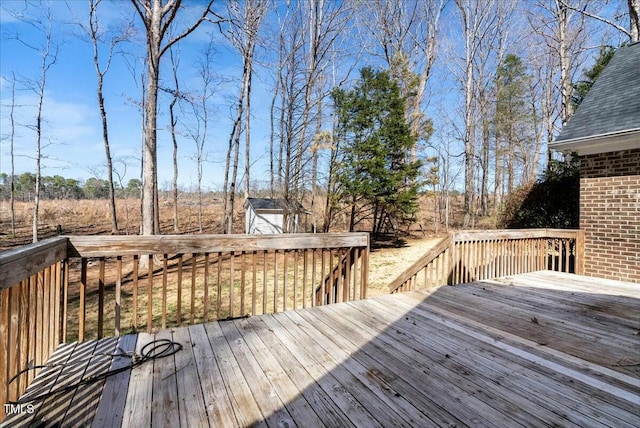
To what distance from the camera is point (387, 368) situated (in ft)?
6.64

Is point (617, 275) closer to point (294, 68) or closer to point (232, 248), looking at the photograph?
point (232, 248)

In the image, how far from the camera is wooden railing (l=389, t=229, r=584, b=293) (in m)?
4.32

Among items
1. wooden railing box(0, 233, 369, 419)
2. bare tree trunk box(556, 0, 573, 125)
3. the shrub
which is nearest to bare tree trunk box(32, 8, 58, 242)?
wooden railing box(0, 233, 369, 419)

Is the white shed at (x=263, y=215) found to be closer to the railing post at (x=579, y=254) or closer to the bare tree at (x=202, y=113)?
the bare tree at (x=202, y=113)

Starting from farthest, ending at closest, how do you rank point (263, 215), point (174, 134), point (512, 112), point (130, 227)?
point (130, 227) < point (512, 112) < point (174, 134) < point (263, 215)

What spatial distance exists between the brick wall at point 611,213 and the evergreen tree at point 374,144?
6.13 m

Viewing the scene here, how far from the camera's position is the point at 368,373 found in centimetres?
196

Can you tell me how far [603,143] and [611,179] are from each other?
63cm

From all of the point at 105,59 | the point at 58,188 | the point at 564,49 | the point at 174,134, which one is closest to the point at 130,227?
the point at 174,134

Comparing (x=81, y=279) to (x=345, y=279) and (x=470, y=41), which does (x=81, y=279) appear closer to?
(x=345, y=279)

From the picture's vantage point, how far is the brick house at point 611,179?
482 centimetres

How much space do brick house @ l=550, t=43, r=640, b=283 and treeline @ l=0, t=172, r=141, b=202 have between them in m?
35.6

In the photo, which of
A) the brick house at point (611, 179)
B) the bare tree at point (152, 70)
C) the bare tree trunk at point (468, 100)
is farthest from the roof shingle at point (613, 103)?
the bare tree at point (152, 70)

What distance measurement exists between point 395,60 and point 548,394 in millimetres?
14692
